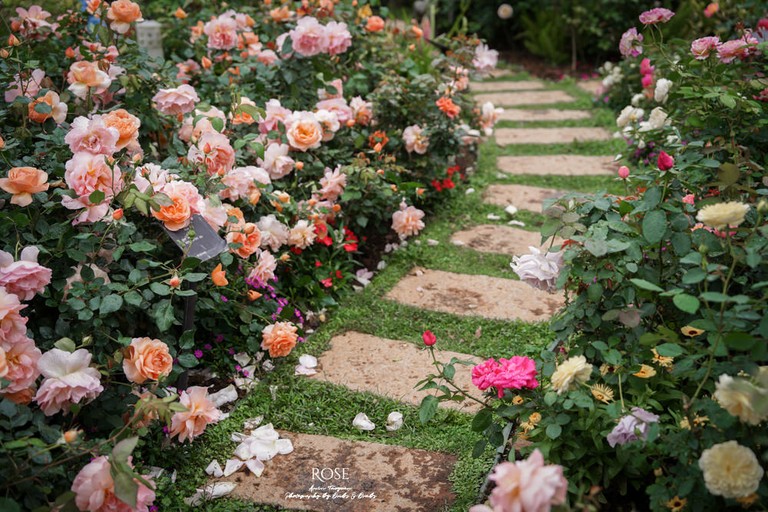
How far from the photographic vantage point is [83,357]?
155cm

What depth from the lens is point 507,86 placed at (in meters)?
6.46

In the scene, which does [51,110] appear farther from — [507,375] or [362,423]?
[507,375]

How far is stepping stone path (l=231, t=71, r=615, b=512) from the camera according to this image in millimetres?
1805

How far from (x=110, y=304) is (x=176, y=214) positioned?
0.29 meters

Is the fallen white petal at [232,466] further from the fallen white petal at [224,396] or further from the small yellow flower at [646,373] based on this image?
the small yellow flower at [646,373]

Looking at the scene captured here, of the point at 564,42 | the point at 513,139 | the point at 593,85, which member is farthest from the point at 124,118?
the point at 564,42

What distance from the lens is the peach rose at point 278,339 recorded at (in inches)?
89.9

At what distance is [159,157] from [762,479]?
6.72 ft

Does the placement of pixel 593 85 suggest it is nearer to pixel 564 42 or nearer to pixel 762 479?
pixel 564 42

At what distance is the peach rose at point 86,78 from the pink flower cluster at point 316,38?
0.95m

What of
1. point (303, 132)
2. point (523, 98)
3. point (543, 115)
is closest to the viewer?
point (303, 132)

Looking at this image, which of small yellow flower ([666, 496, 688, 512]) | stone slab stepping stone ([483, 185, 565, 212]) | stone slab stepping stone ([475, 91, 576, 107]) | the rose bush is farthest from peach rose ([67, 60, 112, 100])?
stone slab stepping stone ([475, 91, 576, 107])

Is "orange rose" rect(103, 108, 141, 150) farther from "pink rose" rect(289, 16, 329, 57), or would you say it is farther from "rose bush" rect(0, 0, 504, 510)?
"pink rose" rect(289, 16, 329, 57)

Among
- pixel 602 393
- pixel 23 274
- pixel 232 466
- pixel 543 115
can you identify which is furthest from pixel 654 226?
pixel 543 115
